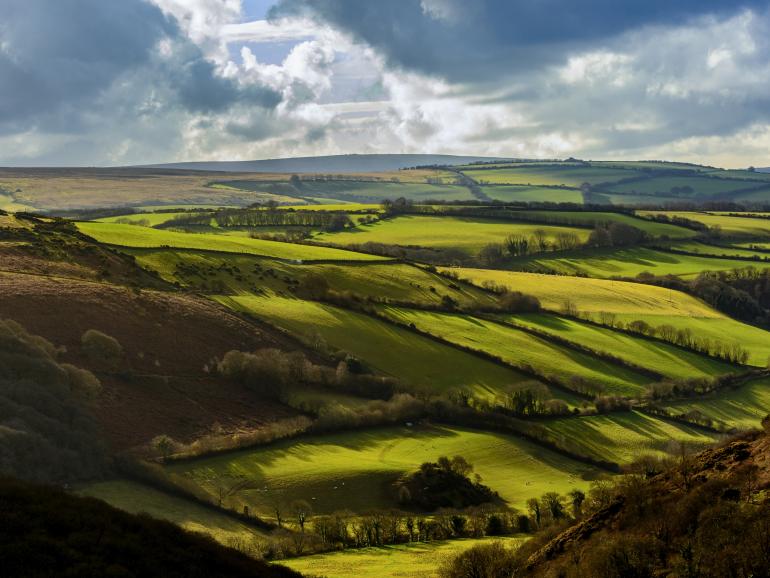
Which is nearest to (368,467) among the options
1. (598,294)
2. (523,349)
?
(523,349)

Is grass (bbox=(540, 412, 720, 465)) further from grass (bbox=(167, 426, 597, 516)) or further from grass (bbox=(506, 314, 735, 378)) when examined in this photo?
grass (bbox=(506, 314, 735, 378))

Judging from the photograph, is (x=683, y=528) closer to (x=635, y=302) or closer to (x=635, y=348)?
(x=635, y=348)

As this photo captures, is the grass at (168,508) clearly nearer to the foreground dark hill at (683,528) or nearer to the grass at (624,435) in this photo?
the foreground dark hill at (683,528)

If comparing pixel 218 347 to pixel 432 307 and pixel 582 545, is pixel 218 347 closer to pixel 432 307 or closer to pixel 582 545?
pixel 432 307

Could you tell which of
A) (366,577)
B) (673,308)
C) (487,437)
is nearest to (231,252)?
(487,437)

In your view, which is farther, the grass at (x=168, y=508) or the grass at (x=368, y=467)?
the grass at (x=368, y=467)

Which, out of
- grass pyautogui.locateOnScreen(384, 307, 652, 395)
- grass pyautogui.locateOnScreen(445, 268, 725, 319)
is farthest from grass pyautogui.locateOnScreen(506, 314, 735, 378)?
grass pyautogui.locateOnScreen(445, 268, 725, 319)

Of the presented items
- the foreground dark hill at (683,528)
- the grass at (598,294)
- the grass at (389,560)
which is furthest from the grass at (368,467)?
the grass at (598,294)
